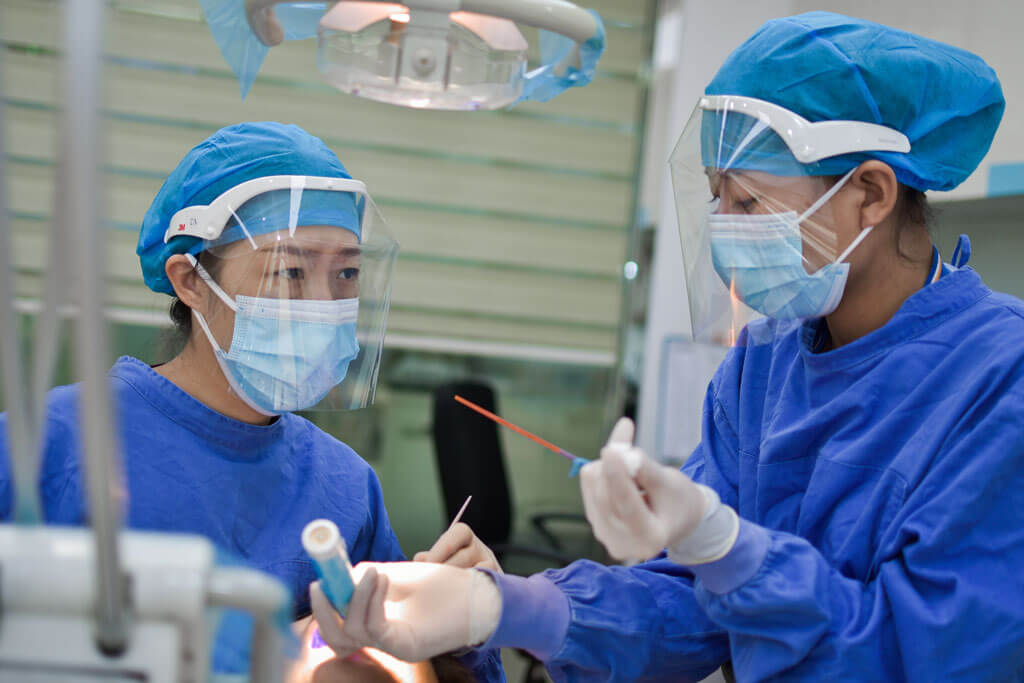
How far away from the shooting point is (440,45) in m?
0.98

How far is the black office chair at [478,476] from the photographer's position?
2523 millimetres

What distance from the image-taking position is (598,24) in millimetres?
1023

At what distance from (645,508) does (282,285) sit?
625mm

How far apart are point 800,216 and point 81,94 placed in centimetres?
91

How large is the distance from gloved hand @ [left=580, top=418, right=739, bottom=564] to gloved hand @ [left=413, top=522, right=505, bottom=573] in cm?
30

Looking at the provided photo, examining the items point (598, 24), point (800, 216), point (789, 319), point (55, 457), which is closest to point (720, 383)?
point (789, 319)

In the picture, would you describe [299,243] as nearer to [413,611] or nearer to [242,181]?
[242,181]

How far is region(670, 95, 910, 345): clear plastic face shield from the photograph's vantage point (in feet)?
3.42

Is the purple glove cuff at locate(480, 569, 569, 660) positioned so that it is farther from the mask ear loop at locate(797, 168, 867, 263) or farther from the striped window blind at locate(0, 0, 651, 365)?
the striped window blind at locate(0, 0, 651, 365)

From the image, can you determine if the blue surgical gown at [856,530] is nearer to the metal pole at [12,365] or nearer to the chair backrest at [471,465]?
the metal pole at [12,365]

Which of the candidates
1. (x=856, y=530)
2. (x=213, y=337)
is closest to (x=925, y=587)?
(x=856, y=530)

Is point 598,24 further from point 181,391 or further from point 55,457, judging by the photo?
point 55,457

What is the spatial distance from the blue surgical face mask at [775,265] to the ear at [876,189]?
0.02 m

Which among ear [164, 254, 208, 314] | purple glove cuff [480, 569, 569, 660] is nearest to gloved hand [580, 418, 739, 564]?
purple glove cuff [480, 569, 569, 660]
